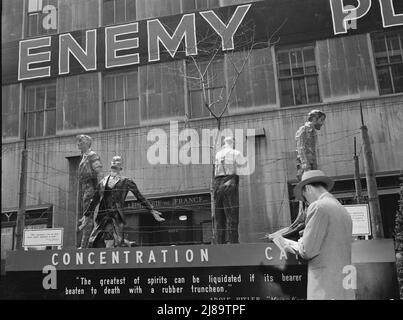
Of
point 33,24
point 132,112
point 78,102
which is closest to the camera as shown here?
point 132,112

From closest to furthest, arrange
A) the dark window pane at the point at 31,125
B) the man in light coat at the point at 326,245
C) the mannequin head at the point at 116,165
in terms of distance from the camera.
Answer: the man in light coat at the point at 326,245 < the mannequin head at the point at 116,165 < the dark window pane at the point at 31,125

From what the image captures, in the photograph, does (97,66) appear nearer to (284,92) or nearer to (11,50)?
(11,50)

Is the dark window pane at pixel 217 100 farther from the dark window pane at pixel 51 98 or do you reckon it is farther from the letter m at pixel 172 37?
the dark window pane at pixel 51 98

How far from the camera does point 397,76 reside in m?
3.73

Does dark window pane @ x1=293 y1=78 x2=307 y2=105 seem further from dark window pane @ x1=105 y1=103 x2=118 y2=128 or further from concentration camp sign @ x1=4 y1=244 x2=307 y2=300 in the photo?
dark window pane @ x1=105 y1=103 x2=118 y2=128

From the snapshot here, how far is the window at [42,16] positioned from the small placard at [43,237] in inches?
65.9

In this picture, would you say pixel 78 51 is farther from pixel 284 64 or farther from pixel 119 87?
pixel 284 64

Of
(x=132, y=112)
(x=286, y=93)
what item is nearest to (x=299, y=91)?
(x=286, y=93)

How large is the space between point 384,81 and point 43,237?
281 centimetres

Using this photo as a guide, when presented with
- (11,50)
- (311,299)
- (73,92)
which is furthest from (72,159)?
(311,299)

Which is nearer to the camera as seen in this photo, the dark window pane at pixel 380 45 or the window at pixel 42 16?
the dark window pane at pixel 380 45

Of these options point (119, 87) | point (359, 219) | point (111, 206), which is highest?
point (119, 87)

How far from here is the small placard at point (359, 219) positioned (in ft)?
11.0

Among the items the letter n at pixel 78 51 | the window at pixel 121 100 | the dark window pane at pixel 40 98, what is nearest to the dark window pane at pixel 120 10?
the letter n at pixel 78 51
